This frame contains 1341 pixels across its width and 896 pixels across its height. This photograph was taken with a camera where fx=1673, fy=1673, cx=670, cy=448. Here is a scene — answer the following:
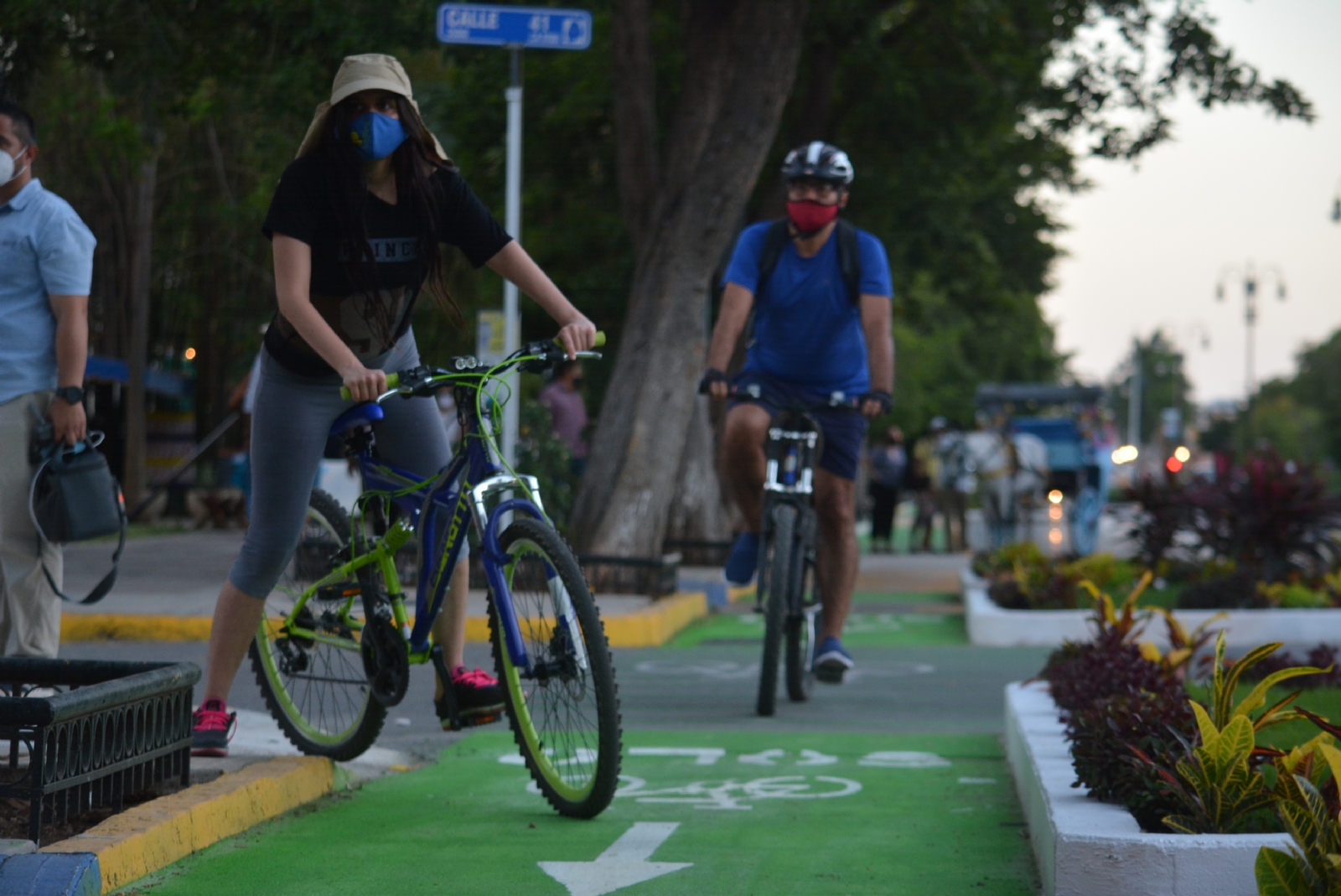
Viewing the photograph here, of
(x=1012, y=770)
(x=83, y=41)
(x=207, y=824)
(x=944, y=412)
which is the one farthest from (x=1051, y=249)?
(x=944, y=412)

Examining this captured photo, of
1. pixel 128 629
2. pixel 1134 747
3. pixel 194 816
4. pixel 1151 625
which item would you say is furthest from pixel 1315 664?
pixel 128 629

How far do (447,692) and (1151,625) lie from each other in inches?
257

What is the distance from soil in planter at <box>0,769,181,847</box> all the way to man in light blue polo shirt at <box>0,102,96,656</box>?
3.33ft

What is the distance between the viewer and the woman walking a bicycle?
4402mm

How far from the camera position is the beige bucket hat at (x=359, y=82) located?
4387 millimetres

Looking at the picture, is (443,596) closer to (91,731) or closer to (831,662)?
(91,731)

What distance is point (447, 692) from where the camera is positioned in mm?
4543

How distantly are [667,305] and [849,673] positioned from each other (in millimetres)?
4525

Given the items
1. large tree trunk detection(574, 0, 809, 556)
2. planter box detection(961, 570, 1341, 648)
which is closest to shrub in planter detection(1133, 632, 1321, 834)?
planter box detection(961, 570, 1341, 648)

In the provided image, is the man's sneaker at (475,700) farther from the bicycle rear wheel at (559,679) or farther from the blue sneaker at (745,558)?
the blue sneaker at (745,558)

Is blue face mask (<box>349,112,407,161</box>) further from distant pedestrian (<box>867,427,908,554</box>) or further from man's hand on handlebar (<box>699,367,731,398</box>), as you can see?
distant pedestrian (<box>867,427,908,554</box>)

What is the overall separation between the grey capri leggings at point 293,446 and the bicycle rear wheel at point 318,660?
15 centimetres

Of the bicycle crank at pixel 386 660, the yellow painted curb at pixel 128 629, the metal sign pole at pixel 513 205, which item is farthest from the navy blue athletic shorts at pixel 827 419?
the metal sign pole at pixel 513 205

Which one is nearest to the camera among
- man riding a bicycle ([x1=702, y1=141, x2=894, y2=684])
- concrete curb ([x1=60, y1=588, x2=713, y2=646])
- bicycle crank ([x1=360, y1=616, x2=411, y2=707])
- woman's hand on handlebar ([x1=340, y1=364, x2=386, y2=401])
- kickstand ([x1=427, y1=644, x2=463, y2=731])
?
woman's hand on handlebar ([x1=340, y1=364, x2=386, y2=401])
